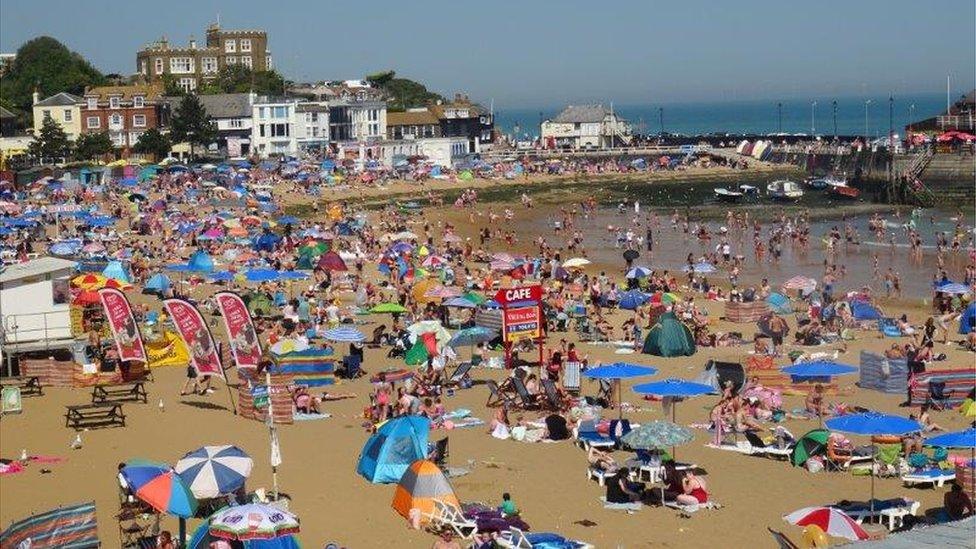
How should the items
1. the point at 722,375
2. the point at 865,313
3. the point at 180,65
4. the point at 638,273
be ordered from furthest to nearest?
the point at 180,65 → the point at 638,273 → the point at 865,313 → the point at 722,375

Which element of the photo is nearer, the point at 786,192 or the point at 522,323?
the point at 522,323

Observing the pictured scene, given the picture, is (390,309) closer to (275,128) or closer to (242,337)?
(242,337)

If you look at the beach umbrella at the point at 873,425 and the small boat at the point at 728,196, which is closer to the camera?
the beach umbrella at the point at 873,425

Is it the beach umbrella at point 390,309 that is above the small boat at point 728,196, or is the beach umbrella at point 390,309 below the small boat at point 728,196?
below

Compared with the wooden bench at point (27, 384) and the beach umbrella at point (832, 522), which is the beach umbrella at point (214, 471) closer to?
the beach umbrella at point (832, 522)

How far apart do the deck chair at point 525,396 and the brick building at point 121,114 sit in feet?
221

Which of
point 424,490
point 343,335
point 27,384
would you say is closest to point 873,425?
point 424,490

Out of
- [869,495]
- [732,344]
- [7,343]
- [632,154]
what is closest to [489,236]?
[732,344]

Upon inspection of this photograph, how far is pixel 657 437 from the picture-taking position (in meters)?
14.6

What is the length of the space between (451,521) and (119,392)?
28.0ft

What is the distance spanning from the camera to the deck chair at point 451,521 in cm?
1307

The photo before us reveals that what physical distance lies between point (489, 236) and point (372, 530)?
37.9 m

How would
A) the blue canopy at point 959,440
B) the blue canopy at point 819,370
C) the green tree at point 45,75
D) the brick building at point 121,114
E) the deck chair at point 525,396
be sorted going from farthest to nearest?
the green tree at point 45,75, the brick building at point 121,114, the deck chair at point 525,396, the blue canopy at point 819,370, the blue canopy at point 959,440

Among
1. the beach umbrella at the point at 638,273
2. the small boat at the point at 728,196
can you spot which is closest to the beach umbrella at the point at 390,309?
the beach umbrella at the point at 638,273
